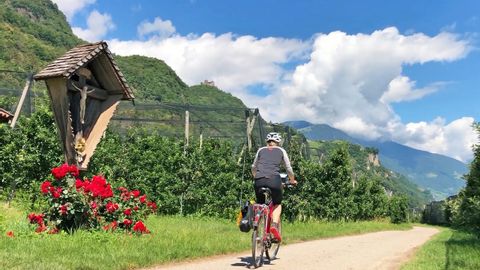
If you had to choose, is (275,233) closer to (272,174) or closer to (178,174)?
(272,174)

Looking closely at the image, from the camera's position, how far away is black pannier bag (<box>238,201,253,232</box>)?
7.55 metres

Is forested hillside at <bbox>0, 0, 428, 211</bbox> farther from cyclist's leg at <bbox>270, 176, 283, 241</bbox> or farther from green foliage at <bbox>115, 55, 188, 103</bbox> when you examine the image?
cyclist's leg at <bbox>270, 176, 283, 241</bbox>

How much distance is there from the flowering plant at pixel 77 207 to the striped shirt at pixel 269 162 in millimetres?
2967

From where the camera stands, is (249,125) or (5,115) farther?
(249,125)

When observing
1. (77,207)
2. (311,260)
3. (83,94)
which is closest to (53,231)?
(77,207)

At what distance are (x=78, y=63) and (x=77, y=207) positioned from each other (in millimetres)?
2793

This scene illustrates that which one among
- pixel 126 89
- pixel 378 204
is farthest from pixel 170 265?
pixel 378 204

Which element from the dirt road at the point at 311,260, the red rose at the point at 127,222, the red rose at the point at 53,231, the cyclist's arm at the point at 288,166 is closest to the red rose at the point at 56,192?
the red rose at the point at 53,231

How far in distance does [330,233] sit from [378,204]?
3293 centimetres

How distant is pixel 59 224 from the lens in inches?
334

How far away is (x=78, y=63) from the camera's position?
29.4ft

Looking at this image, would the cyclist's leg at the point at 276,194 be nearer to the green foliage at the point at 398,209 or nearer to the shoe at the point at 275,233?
the shoe at the point at 275,233

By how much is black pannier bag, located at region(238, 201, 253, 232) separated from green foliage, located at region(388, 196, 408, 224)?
48.1 metres

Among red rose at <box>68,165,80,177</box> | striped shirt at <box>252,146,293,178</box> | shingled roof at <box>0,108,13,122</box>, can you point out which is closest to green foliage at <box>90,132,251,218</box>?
shingled roof at <box>0,108,13,122</box>
